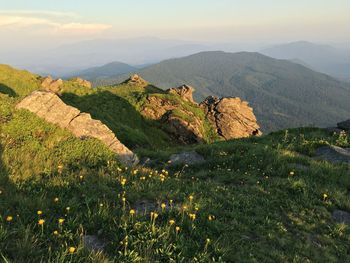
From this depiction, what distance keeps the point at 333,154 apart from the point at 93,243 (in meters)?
14.1

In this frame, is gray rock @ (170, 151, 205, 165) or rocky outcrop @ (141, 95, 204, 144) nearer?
gray rock @ (170, 151, 205, 165)

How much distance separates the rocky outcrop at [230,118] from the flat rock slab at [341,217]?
6022 cm

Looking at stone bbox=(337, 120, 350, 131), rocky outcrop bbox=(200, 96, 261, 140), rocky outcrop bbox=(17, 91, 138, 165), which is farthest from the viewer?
rocky outcrop bbox=(200, 96, 261, 140)

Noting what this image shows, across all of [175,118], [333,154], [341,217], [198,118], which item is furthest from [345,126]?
[198,118]

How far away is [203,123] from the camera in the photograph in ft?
232

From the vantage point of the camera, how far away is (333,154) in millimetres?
16844

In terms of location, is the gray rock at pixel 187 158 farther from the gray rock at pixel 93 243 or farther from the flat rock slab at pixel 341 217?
the gray rock at pixel 93 243

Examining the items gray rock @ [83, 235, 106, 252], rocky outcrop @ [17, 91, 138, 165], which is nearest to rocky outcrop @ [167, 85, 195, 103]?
rocky outcrop @ [17, 91, 138, 165]

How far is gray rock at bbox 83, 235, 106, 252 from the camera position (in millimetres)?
6211

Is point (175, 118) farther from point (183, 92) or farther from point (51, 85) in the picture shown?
point (51, 85)

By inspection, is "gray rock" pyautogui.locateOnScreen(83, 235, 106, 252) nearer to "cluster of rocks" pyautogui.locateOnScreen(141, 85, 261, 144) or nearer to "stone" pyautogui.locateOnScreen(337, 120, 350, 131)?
"stone" pyautogui.locateOnScreen(337, 120, 350, 131)

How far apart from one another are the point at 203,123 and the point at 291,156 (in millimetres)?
55693

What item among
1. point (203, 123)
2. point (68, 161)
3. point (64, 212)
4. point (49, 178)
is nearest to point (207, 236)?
point (64, 212)

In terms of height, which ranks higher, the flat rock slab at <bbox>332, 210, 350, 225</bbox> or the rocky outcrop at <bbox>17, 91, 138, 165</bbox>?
the rocky outcrop at <bbox>17, 91, 138, 165</bbox>
